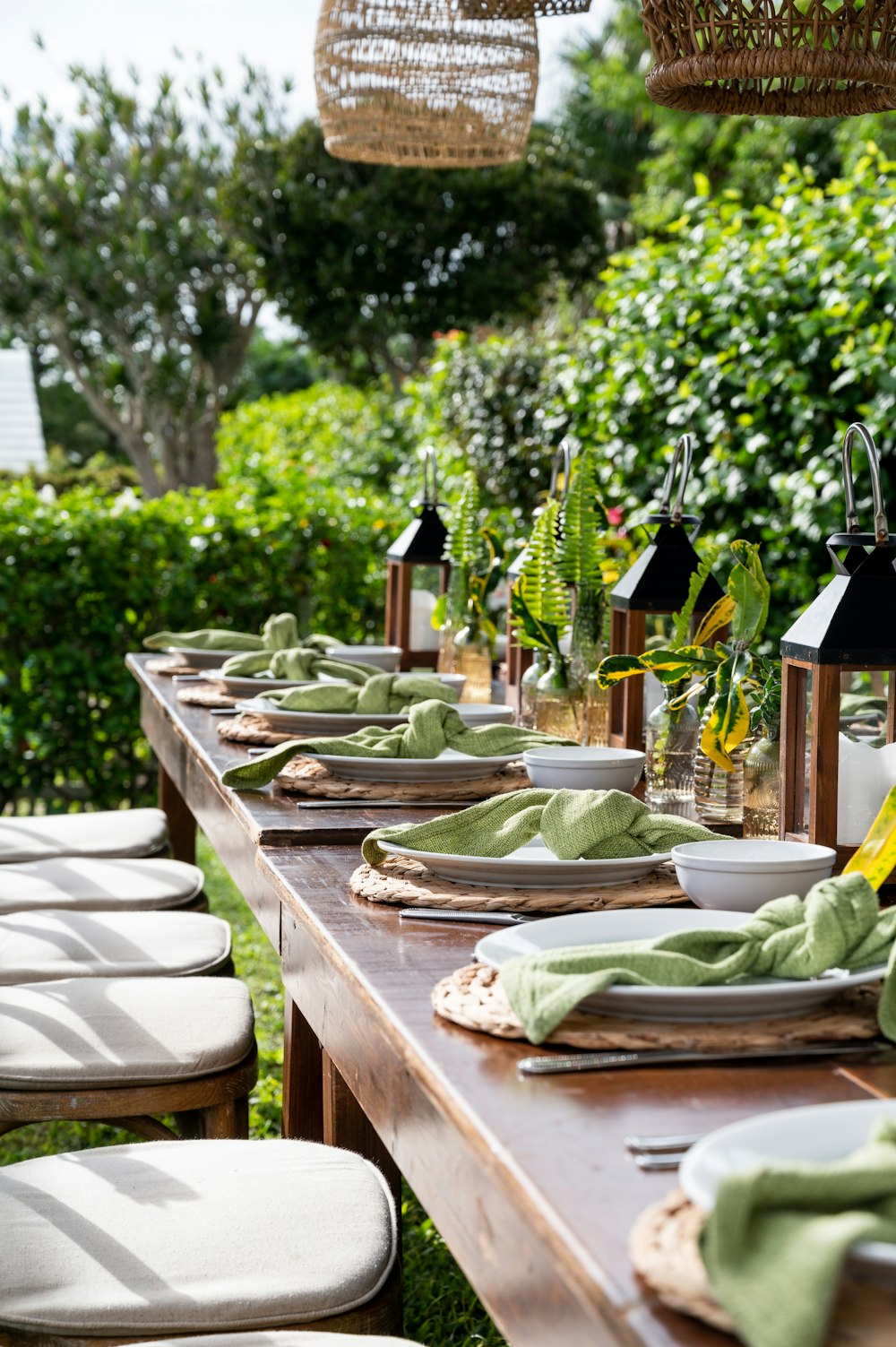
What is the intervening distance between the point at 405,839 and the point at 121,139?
15873 millimetres

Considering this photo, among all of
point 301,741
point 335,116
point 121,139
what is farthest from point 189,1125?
point 121,139

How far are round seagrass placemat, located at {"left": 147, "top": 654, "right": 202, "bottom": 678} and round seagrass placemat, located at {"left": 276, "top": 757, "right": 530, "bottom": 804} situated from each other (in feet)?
3.78

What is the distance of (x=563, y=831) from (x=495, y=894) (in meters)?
0.08

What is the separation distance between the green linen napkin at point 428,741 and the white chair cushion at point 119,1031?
0.30 metres

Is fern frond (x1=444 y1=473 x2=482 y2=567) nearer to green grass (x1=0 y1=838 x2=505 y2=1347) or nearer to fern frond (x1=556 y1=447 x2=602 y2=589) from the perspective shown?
fern frond (x1=556 y1=447 x2=602 y2=589)

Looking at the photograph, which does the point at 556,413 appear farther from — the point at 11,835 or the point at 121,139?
the point at 121,139

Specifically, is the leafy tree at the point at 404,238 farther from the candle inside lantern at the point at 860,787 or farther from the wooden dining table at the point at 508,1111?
the wooden dining table at the point at 508,1111

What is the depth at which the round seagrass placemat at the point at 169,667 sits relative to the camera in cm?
290

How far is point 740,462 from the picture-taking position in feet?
12.7

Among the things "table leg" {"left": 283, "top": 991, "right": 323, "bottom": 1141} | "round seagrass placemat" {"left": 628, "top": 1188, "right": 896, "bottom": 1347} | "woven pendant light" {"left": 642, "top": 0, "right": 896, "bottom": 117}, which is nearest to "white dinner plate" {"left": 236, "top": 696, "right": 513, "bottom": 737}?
"table leg" {"left": 283, "top": 991, "right": 323, "bottom": 1141}

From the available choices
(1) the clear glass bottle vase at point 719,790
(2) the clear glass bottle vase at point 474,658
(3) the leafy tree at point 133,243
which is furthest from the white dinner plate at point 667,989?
(3) the leafy tree at point 133,243

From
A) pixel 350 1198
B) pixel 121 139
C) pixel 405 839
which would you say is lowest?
pixel 350 1198

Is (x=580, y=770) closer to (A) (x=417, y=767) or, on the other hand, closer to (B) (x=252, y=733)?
(A) (x=417, y=767)

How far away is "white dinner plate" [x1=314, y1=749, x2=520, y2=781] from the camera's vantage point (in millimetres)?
1741
